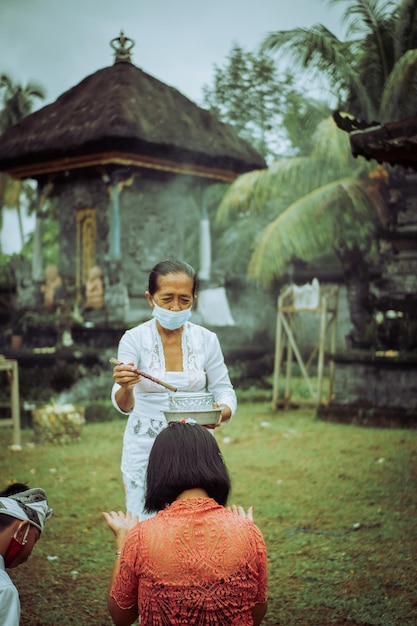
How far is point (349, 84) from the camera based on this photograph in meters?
12.6

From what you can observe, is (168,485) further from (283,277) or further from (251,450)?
(283,277)

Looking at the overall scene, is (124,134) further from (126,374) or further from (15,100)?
(15,100)

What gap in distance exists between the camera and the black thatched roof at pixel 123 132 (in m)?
11.8

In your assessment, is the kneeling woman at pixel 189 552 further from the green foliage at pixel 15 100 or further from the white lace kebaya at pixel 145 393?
the green foliage at pixel 15 100

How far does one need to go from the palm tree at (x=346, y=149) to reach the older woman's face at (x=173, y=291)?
7.65 meters

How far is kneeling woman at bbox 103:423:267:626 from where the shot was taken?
1.99 m

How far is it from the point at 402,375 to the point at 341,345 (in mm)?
7163

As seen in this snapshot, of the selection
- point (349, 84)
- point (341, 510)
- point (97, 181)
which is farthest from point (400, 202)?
point (341, 510)

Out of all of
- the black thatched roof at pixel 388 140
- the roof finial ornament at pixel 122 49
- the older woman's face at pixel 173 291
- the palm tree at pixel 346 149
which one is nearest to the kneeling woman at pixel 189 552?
the older woman's face at pixel 173 291

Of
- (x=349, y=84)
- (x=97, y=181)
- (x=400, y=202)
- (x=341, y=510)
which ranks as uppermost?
(x=349, y=84)

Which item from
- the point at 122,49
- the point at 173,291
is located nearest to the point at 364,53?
the point at 122,49

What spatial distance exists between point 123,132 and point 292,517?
7.95 metres

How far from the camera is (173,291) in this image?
9.57 feet

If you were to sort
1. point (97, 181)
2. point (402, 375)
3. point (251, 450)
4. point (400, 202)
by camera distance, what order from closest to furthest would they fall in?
1. point (251, 450)
2. point (402, 375)
3. point (400, 202)
4. point (97, 181)
